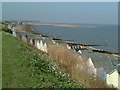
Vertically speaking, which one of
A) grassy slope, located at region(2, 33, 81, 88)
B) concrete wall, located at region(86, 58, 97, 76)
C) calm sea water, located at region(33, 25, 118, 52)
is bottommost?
calm sea water, located at region(33, 25, 118, 52)

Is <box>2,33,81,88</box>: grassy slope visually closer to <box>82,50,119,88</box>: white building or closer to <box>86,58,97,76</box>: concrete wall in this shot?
<box>82,50,119,88</box>: white building

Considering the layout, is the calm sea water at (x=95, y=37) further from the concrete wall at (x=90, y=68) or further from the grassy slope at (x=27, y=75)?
the grassy slope at (x=27, y=75)

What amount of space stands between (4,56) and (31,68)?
331 cm

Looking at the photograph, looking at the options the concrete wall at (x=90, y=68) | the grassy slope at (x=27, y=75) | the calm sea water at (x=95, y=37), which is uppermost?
the grassy slope at (x=27, y=75)

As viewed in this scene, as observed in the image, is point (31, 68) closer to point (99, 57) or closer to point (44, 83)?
point (44, 83)

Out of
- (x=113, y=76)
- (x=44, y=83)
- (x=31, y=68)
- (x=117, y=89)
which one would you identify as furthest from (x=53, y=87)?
(x=113, y=76)

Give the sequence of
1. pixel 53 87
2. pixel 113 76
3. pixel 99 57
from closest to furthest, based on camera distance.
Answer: pixel 53 87 → pixel 113 76 → pixel 99 57

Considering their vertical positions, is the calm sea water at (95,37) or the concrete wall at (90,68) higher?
the concrete wall at (90,68)

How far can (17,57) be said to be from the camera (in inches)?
763

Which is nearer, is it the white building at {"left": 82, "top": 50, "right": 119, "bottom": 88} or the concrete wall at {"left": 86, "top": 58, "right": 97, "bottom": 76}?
the white building at {"left": 82, "top": 50, "right": 119, "bottom": 88}

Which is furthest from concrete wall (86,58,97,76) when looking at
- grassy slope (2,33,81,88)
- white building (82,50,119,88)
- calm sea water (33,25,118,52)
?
calm sea water (33,25,118,52)

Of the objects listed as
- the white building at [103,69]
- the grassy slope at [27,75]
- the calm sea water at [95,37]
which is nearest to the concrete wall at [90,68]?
the white building at [103,69]

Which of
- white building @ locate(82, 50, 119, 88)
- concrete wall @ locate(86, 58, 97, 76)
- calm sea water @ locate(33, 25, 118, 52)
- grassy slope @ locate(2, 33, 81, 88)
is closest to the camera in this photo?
grassy slope @ locate(2, 33, 81, 88)

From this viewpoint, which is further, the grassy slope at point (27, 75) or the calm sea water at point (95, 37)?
the calm sea water at point (95, 37)
